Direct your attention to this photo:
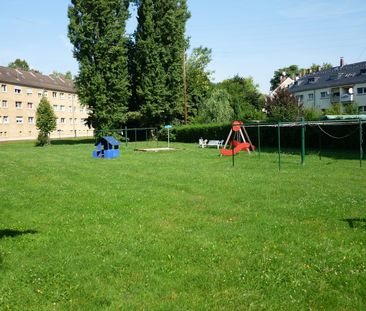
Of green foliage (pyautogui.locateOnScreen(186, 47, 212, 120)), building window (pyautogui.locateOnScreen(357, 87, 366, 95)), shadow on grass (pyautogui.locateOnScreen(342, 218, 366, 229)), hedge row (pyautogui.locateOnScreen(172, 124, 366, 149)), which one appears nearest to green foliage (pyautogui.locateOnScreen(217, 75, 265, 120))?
green foliage (pyautogui.locateOnScreen(186, 47, 212, 120))

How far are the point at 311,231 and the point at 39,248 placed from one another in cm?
499

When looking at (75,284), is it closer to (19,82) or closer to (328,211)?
(328,211)

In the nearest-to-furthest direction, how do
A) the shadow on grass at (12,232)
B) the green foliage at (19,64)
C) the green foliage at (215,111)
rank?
the shadow on grass at (12,232), the green foliage at (215,111), the green foliage at (19,64)

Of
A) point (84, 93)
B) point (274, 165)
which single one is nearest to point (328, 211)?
point (274, 165)

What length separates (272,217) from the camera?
9172mm

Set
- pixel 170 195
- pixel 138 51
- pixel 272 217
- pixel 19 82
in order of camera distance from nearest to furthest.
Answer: pixel 272 217, pixel 170 195, pixel 138 51, pixel 19 82

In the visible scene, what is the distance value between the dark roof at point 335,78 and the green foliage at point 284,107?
2113cm

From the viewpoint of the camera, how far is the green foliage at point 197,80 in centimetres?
5709

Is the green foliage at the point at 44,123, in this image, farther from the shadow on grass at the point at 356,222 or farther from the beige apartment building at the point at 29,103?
the shadow on grass at the point at 356,222

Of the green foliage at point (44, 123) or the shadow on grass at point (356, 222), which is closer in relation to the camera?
the shadow on grass at point (356, 222)

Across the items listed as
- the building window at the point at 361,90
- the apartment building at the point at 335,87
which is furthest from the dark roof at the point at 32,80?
the building window at the point at 361,90

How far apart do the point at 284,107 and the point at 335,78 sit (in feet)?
93.8

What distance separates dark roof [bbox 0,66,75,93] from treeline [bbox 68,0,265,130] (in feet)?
61.9

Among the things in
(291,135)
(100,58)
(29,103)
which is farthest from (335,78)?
(29,103)
